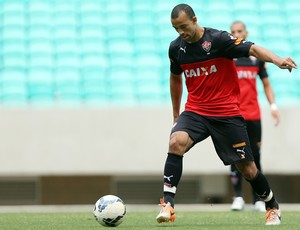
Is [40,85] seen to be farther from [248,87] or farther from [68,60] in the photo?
[248,87]

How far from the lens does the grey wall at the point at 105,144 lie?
510 inches

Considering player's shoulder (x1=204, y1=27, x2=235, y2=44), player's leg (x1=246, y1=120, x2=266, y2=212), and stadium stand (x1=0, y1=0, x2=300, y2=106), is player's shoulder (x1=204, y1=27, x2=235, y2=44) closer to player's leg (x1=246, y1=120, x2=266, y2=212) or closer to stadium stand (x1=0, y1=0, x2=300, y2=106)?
player's leg (x1=246, y1=120, x2=266, y2=212)

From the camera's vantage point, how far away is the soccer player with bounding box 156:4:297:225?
7.11 metres

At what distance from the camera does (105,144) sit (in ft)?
43.0

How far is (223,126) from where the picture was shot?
23.9ft

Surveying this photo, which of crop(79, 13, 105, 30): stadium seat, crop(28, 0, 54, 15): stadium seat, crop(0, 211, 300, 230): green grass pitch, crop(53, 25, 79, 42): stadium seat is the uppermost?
crop(28, 0, 54, 15): stadium seat

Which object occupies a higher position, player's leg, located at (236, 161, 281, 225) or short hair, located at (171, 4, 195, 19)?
short hair, located at (171, 4, 195, 19)

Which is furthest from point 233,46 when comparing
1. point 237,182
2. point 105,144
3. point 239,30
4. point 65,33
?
point 65,33

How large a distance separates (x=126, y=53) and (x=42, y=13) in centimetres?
217

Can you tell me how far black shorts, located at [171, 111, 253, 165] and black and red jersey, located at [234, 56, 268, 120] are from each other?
274 cm

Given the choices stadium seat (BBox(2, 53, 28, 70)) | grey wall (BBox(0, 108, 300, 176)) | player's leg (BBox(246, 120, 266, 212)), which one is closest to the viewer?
player's leg (BBox(246, 120, 266, 212))

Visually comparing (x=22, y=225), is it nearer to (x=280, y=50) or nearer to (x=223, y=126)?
(x=223, y=126)

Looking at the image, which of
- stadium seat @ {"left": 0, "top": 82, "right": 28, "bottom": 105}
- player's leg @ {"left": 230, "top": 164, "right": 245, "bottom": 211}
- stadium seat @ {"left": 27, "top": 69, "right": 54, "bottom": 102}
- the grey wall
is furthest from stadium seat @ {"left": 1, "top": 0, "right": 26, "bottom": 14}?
player's leg @ {"left": 230, "top": 164, "right": 245, "bottom": 211}

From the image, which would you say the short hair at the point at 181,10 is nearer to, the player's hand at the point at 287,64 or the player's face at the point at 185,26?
the player's face at the point at 185,26
